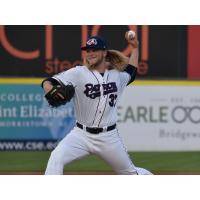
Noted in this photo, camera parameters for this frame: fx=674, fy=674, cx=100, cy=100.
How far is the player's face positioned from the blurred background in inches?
224

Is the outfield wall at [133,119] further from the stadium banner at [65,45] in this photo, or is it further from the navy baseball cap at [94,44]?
the navy baseball cap at [94,44]

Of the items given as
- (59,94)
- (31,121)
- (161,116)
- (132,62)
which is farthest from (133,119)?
(59,94)

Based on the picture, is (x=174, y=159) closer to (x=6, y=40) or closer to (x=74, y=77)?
(x=6, y=40)

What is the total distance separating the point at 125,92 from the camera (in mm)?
12648

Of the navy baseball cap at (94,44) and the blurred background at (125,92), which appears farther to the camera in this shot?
the blurred background at (125,92)

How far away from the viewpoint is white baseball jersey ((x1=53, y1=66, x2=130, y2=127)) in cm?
666

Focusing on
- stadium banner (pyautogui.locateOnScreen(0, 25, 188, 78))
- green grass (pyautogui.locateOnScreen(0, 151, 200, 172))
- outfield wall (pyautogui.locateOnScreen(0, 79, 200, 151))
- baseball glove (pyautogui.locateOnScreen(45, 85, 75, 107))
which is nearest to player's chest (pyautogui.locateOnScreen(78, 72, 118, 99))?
baseball glove (pyautogui.locateOnScreen(45, 85, 75, 107))

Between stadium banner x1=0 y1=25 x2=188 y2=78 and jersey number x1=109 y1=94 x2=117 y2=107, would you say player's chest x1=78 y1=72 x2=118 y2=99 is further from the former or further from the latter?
stadium banner x1=0 y1=25 x2=188 y2=78

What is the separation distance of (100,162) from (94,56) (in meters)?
4.76

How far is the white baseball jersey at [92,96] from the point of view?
6656 millimetres

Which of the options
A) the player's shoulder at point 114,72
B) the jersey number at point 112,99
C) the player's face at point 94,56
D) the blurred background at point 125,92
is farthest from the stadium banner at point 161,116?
the player's face at point 94,56

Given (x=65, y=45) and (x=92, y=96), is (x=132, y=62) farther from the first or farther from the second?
(x=65, y=45)

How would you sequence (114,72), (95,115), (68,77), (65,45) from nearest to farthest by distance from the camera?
(68,77), (95,115), (114,72), (65,45)

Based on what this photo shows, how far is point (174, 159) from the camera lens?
37.6 feet
